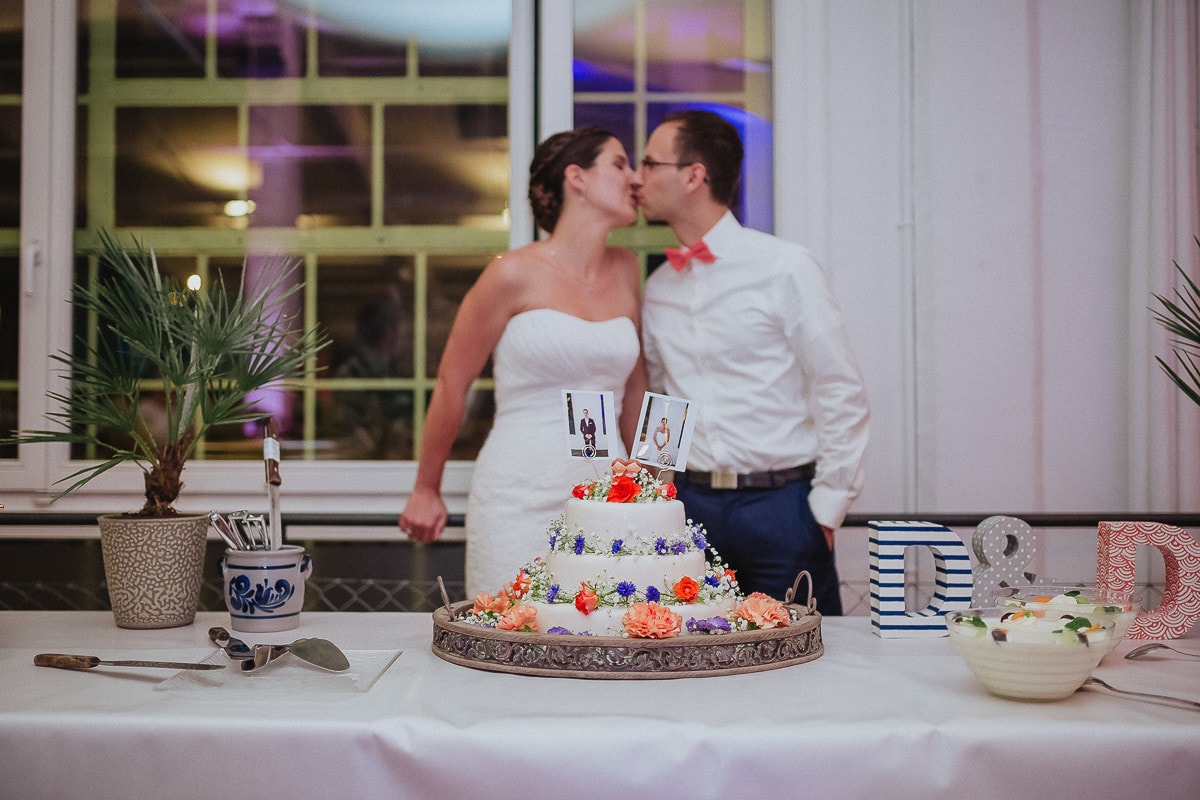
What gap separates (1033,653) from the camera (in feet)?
3.64

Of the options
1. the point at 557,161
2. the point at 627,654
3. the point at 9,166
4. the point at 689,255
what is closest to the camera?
the point at 627,654

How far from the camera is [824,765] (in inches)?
40.3

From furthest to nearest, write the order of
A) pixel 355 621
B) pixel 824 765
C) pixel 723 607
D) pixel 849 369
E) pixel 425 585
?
pixel 425 585
pixel 849 369
pixel 355 621
pixel 723 607
pixel 824 765

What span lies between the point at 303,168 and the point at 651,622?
2572 millimetres

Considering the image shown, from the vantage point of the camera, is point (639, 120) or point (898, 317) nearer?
point (898, 317)

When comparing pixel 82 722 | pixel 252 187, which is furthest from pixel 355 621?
pixel 252 187

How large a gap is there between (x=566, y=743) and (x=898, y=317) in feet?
7.34

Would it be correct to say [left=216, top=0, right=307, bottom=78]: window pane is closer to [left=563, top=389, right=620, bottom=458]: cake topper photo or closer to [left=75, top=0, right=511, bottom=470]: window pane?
[left=75, top=0, right=511, bottom=470]: window pane

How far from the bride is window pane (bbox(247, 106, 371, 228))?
98cm

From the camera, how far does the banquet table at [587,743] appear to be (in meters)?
1.02

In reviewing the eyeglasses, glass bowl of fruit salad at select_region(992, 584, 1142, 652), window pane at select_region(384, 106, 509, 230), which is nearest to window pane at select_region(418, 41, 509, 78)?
window pane at select_region(384, 106, 509, 230)

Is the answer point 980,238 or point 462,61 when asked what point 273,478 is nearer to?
point 462,61

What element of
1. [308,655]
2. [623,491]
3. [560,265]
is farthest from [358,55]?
[308,655]

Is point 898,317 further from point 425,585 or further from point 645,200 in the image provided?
point 425,585
